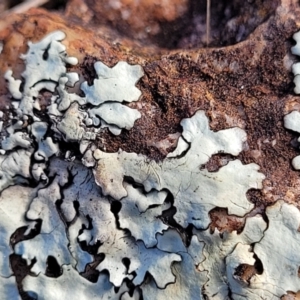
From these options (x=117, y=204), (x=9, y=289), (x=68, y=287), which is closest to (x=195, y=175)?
(x=117, y=204)

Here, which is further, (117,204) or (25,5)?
(25,5)

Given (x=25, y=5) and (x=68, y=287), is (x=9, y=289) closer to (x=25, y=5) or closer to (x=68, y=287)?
(x=68, y=287)

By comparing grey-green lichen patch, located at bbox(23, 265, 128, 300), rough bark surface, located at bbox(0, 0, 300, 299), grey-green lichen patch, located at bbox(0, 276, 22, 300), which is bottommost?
grey-green lichen patch, located at bbox(0, 276, 22, 300)

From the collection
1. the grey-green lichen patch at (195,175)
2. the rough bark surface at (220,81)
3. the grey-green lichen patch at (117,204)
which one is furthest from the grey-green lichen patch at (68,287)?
the rough bark surface at (220,81)

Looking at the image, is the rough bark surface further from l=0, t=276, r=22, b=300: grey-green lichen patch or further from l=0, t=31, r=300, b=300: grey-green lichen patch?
l=0, t=276, r=22, b=300: grey-green lichen patch

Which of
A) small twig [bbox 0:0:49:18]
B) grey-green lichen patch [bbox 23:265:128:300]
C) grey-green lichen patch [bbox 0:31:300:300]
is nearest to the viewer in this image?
grey-green lichen patch [bbox 0:31:300:300]

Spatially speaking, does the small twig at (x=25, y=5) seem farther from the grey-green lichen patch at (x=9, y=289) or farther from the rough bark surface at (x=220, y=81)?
the grey-green lichen patch at (x=9, y=289)

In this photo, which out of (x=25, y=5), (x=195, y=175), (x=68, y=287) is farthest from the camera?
(x=25, y=5)

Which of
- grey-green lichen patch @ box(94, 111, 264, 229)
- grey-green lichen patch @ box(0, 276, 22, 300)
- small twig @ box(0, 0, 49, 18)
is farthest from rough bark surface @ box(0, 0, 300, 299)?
grey-green lichen patch @ box(0, 276, 22, 300)

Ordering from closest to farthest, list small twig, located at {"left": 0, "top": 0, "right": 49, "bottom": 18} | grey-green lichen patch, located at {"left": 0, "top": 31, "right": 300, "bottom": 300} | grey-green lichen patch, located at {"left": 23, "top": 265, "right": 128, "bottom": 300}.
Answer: grey-green lichen patch, located at {"left": 0, "top": 31, "right": 300, "bottom": 300}
grey-green lichen patch, located at {"left": 23, "top": 265, "right": 128, "bottom": 300}
small twig, located at {"left": 0, "top": 0, "right": 49, "bottom": 18}
